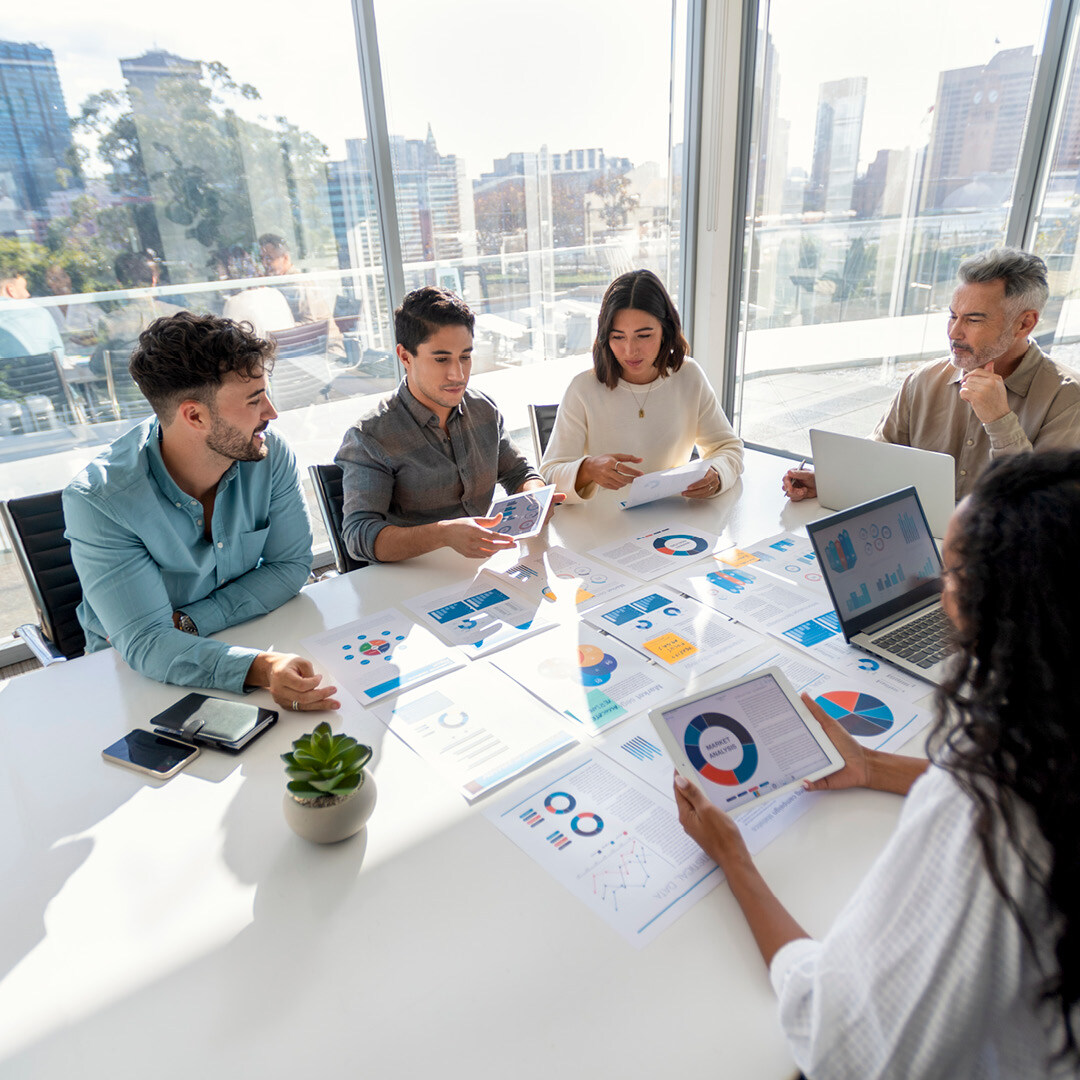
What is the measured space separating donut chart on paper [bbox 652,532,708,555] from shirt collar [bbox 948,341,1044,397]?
3.48 feet

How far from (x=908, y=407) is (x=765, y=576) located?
103cm

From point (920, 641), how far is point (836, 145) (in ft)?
10.6

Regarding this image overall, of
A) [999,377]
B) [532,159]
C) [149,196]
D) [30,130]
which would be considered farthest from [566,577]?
[532,159]

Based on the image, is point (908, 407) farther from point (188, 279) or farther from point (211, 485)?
point (188, 279)

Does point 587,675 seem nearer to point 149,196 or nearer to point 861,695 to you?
point 861,695

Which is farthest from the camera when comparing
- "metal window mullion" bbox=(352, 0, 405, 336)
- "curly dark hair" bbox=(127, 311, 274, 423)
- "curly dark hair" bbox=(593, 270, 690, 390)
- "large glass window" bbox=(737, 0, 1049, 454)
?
"large glass window" bbox=(737, 0, 1049, 454)

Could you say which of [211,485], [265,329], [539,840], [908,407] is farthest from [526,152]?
[539,840]

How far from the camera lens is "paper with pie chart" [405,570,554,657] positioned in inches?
62.3

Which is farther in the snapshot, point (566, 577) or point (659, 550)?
point (659, 550)

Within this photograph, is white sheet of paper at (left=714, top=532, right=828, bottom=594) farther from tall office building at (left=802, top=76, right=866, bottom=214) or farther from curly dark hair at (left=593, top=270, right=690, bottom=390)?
tall office building at (left=802, top=76, right=866, bottom=214)

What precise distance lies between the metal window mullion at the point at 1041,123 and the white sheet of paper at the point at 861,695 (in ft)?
9.35

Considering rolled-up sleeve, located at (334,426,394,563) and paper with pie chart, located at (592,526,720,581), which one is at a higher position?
rolled-up sleeve, located at (334,426,394,563)

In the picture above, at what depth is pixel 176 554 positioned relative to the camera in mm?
1608

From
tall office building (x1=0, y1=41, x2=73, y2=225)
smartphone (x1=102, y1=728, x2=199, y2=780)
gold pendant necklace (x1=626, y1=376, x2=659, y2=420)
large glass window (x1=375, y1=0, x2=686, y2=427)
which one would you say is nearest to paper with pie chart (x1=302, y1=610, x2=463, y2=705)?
smartphone (x1=102, y1=728, x2=199, y2=780)
